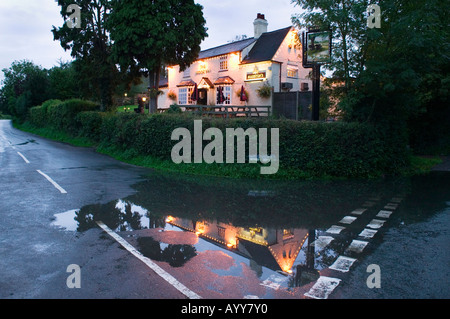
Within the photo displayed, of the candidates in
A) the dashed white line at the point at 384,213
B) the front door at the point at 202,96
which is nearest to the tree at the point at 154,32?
the front door at the point at 202,96

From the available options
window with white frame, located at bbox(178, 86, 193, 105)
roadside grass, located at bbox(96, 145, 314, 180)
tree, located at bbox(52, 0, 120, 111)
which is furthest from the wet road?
window with white frame, located at bbox(178, 86, 193, 105)

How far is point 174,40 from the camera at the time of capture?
21.2 meters

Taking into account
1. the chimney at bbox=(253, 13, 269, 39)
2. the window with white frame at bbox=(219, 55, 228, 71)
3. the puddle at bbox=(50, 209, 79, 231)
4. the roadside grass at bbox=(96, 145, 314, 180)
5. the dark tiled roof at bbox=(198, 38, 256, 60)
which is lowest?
the puddle at bbox=(50, 209, 79, 231)

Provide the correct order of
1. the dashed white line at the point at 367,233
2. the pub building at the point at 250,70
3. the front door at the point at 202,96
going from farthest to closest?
the front door at the point at 202,96 < the pub building at the point at 250,70 < the dashed white line at the point at 367,233

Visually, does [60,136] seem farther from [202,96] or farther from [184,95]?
[202,96]

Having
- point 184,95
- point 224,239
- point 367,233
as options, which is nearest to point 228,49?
point 184,95

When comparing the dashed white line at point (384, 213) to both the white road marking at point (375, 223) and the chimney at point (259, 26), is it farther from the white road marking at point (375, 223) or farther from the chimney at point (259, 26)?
the chimney at point (259, 26)

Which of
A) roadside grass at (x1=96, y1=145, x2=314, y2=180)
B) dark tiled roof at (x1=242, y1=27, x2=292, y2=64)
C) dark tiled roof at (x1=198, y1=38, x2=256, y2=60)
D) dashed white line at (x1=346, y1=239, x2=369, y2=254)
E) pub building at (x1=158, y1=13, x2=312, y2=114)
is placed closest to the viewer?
dashed white line at (x1=346, y1=239, x2=369, y2=254)

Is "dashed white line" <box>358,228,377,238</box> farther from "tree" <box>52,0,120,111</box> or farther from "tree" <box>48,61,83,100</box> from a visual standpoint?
"tree" <box>48,61,83,100</box>

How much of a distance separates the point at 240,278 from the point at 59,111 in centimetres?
3000

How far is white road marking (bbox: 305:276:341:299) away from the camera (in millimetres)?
4313

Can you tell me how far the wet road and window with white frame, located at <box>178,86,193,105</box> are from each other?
2304 cm

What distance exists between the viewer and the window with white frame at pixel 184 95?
1325 inches

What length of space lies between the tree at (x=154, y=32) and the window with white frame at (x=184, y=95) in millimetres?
9677
